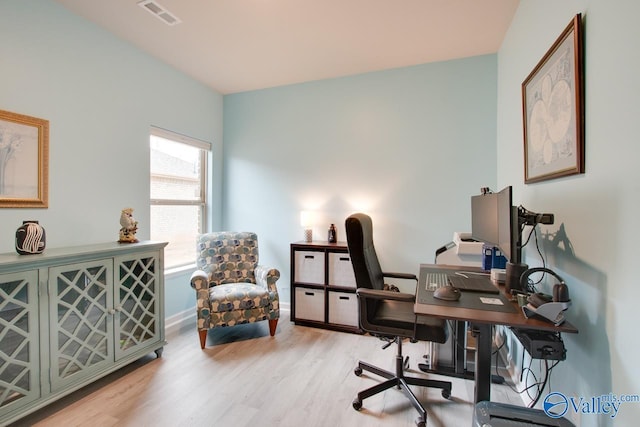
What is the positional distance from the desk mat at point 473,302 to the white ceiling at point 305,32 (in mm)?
1995

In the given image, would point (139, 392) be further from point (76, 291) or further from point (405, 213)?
point (405, 213)

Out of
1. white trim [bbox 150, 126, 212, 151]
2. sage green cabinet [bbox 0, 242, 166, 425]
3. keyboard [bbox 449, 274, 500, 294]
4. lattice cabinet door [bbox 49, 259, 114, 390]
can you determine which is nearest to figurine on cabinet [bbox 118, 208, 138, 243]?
sage green cabinet [bbox 0, 242, 166, 425]

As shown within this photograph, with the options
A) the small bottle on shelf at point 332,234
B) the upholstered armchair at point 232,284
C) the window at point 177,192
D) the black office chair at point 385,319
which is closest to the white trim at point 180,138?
the window at point 177,192

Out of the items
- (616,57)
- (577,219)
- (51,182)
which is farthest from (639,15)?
(51,182)

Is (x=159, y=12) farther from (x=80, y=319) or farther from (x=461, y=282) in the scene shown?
(x=461, y=282)

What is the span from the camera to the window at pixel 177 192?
3076mm

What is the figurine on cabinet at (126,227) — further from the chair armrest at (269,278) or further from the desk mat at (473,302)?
the desk mat at (473,302)

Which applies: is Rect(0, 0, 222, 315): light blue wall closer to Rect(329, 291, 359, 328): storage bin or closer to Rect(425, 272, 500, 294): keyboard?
Rect(329, 291, 359, 328): storage bin

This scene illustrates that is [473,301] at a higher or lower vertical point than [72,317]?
higher

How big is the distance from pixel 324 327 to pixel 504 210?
7.18 ft

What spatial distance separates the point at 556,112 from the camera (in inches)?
59.3

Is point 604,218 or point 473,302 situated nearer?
point 604,218

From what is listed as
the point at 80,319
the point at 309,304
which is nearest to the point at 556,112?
the point at 309,304

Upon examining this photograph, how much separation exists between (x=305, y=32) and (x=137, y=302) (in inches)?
101
